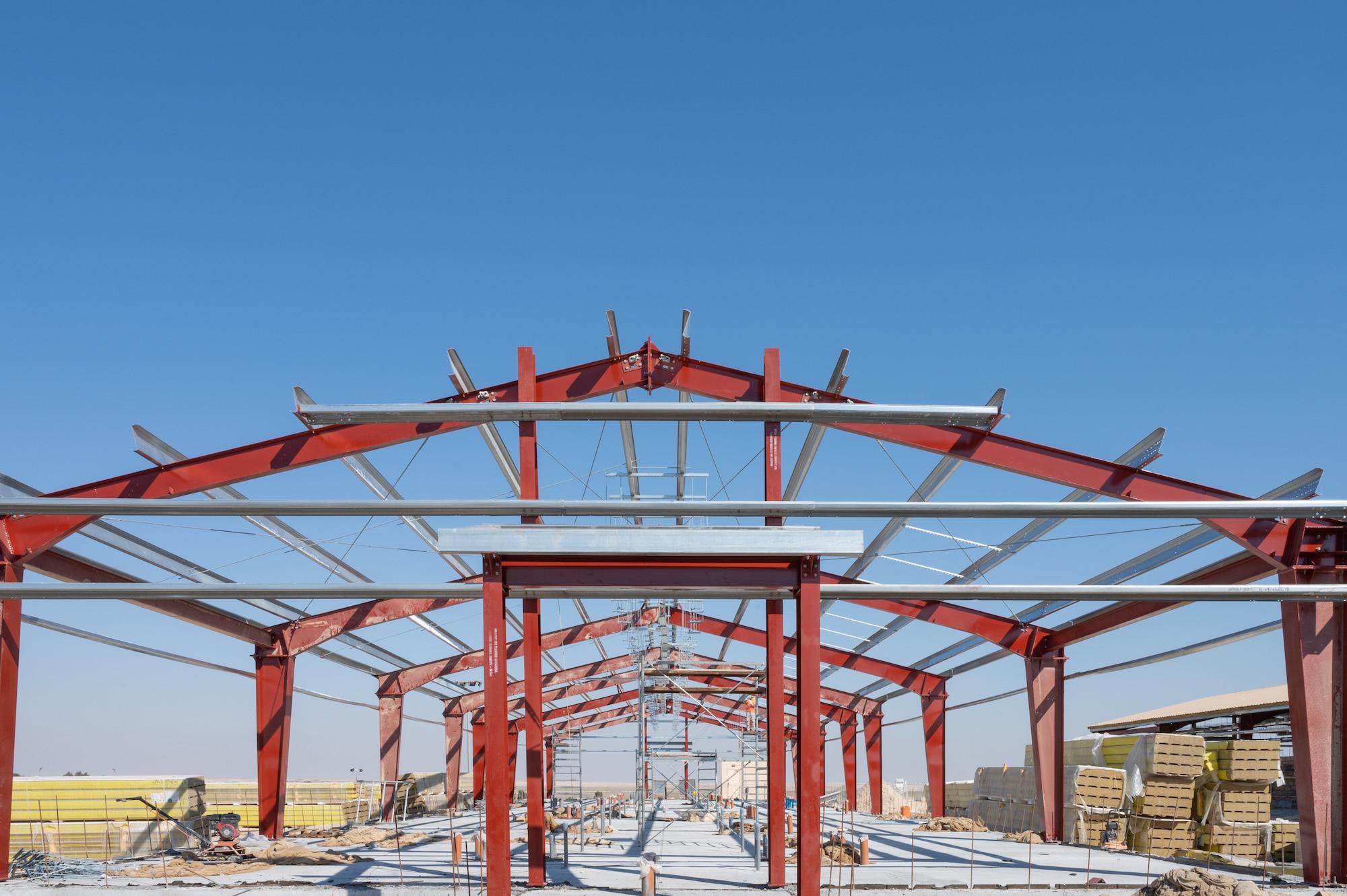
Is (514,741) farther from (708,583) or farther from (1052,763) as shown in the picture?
(708,583)

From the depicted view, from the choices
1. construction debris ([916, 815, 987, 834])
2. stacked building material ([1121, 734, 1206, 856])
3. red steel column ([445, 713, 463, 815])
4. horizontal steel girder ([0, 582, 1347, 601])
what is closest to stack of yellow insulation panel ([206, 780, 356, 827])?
red steel column ([445, 713, 463, 815])

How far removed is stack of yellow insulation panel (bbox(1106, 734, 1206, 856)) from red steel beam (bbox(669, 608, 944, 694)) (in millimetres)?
11435

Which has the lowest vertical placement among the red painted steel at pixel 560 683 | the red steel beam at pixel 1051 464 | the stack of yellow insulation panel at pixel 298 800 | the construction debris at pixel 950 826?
the stack of yellow insulation panel at pixel 298 800

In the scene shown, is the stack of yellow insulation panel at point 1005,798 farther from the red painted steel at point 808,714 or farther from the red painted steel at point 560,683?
the red painted steel at point 808,714

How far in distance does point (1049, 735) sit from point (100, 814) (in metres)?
29.9

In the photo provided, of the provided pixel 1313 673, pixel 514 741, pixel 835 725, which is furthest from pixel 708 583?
pixel 835 725

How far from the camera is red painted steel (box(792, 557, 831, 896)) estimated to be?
13.3m

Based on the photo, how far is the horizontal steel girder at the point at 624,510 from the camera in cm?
1589

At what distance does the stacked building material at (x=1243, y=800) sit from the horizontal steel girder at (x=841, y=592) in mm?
8909

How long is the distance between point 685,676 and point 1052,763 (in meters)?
10.4

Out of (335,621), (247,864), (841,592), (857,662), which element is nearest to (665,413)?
(841,592)

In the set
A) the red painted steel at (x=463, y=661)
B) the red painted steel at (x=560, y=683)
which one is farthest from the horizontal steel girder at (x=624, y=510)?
the red painted steel at (x=560, y=683)

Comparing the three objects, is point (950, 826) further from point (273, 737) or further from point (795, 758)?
point (273, 737)

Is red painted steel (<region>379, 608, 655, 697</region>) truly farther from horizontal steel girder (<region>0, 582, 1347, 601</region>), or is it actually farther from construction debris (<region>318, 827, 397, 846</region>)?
horizontal steel girder (<region>0, 582, 1347, 601</region>)
